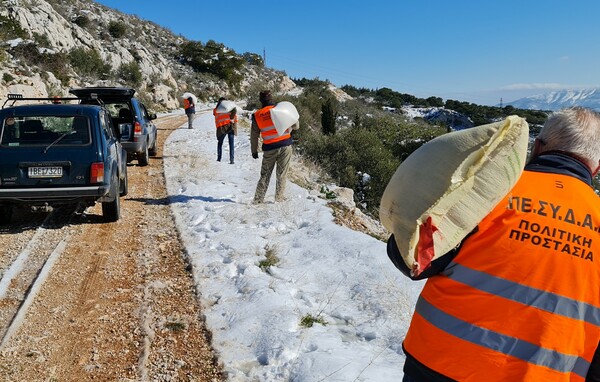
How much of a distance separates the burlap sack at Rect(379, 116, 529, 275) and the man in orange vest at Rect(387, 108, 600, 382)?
0.08m

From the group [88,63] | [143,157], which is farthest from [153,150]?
[88,63]

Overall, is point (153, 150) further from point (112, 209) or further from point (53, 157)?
point (53, 157)

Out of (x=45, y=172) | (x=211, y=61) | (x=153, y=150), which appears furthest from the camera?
(x=211, y=61)

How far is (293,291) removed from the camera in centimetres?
470

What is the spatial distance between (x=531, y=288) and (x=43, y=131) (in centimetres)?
660

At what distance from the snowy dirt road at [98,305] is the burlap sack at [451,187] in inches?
92.0

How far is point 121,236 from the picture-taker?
6.41m

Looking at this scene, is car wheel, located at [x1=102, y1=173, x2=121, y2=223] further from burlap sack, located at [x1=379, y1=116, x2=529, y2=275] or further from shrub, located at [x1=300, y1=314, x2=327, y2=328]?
burlap sack, located at [x1=379, y1=116, x2=529, y2=275]

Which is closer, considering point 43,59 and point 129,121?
point 129,121

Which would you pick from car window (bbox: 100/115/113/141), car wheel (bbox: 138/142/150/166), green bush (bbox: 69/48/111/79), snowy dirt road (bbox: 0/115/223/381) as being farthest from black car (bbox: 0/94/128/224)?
green bush (bbox: 69/48/111/79)

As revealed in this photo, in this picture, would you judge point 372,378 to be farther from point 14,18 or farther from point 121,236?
point 14,18

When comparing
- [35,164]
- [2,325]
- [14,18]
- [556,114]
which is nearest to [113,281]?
[2,325]

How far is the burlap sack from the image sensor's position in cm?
160

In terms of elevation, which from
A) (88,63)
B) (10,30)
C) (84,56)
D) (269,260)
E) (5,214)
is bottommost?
(269,260)
